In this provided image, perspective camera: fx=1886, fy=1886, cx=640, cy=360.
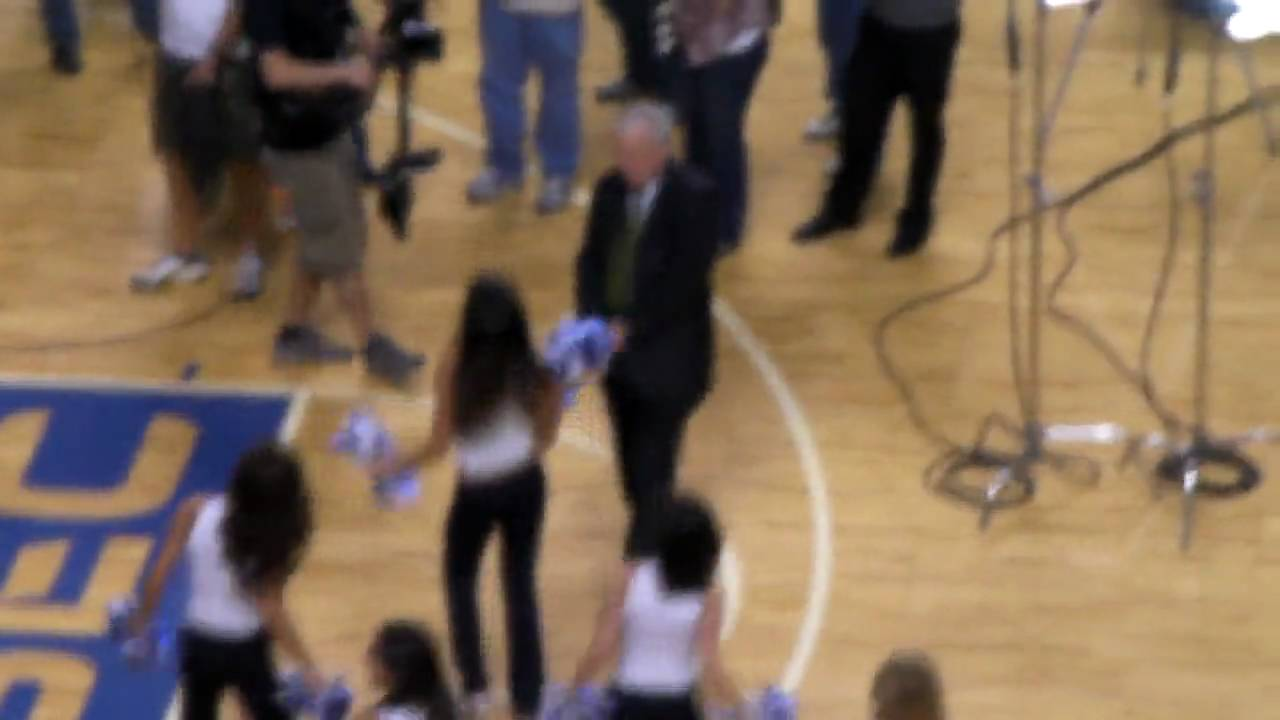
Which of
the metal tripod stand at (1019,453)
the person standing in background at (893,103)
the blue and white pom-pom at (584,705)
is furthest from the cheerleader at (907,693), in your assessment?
the person standing in background at (893,103)

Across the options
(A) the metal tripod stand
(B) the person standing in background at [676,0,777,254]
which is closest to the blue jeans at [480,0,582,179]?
(B) the person standing in background at [676,0,777,254]

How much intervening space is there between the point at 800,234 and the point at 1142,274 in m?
1.34

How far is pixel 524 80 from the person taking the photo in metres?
7.54

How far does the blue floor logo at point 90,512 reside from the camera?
5500 mm

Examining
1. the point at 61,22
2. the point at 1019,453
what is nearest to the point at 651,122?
the point at 1019,453

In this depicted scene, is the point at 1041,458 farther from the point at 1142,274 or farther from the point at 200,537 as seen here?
the point at 200,537

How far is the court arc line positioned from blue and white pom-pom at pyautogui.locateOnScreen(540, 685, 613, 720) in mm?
838

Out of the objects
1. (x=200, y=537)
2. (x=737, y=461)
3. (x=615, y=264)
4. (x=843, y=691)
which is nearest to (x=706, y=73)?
(x=737, y=461)

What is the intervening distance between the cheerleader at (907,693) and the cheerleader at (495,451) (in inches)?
47.2

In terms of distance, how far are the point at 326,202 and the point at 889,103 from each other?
2.25 metres

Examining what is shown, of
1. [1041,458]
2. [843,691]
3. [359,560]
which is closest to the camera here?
[843,691]

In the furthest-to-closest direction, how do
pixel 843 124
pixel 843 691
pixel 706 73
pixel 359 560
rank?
pixel 843 124, pixel 706 73, pixel 359 560, pixel 843 691

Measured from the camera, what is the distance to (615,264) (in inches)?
205

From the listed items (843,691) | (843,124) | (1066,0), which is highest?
(1066,0)
